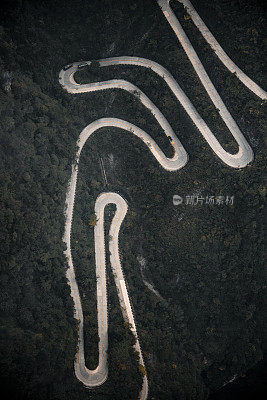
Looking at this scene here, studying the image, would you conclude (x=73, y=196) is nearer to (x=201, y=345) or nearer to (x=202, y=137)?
(x=202, y=137)

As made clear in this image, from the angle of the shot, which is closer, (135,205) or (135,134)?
(135,134)

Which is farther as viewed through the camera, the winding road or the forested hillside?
the winding road

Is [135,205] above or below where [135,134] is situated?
below

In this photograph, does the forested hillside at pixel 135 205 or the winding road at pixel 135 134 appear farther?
the winding road at pixel 135 134

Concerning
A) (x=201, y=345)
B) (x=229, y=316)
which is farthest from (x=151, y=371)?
(x=229, y=316)
